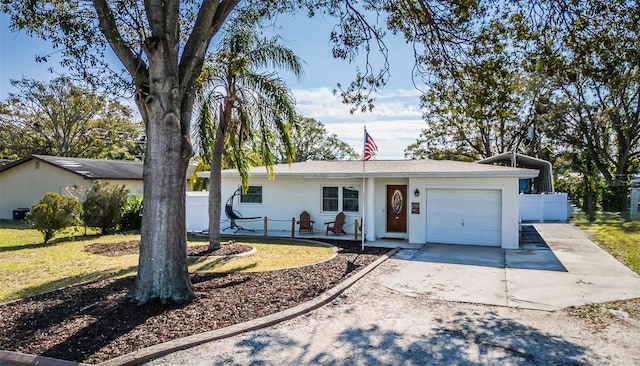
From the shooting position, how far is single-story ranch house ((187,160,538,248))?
14.1m

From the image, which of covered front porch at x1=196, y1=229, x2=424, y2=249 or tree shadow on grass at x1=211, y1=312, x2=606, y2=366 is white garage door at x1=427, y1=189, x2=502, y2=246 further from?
tree shadow on grass at x1=211, y1=312, x2=606, y2=366

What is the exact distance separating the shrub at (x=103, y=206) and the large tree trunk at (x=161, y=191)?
11.3 meters

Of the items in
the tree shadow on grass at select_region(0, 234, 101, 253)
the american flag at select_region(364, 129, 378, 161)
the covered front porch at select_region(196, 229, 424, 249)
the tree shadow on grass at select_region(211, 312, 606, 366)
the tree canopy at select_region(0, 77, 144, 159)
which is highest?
the tree canopy at select_region(0, 77, 144, 159)

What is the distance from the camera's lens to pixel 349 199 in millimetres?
17062

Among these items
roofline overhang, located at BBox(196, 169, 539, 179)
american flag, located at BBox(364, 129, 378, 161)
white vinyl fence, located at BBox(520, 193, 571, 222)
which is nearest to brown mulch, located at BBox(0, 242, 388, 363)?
american flag, located at BBox(364, 129, 378, 161)

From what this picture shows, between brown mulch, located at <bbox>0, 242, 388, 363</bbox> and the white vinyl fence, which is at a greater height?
the white vinyl fence

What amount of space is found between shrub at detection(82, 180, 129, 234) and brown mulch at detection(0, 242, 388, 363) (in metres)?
9.25

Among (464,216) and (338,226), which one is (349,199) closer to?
(338,226)

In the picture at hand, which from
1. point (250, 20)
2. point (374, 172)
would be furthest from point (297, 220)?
point (250, 20)

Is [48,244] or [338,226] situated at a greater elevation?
[338,226]

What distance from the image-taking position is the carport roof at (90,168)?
915 inches

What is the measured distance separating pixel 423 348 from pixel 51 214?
1348 cm

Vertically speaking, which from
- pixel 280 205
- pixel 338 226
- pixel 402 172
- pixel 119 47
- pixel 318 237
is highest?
pixel 119 47

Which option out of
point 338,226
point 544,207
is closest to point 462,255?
point 338,226
